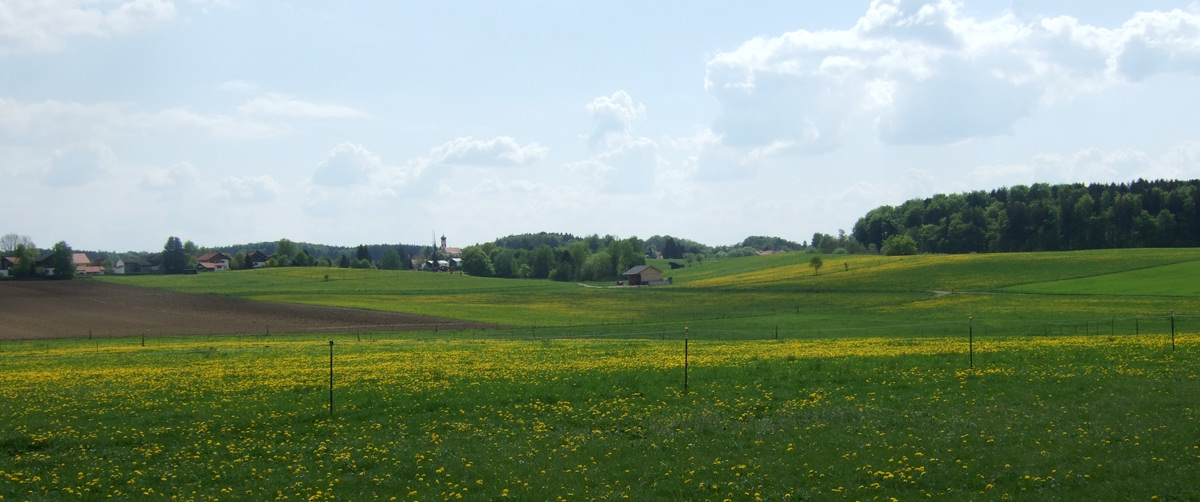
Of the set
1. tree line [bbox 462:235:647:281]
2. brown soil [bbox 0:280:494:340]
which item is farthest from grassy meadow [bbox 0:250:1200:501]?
tree line [bbox 462:235:647:281]

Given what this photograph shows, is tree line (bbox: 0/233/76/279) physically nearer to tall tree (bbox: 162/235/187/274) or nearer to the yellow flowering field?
tall tree (bbox: 162/235/187/274)

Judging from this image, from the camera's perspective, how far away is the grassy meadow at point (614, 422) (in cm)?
1507

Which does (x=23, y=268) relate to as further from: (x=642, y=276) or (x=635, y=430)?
(x=635, y=430)

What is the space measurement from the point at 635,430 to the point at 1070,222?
166 meters

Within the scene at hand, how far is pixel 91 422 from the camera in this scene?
2216 cm

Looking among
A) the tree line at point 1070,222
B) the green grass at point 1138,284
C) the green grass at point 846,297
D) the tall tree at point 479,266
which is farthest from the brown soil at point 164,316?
the tree line at point 1070,222

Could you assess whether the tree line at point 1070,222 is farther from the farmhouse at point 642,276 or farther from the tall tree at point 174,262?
the tall tree at point 174,262

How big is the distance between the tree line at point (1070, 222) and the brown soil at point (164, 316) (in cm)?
11525

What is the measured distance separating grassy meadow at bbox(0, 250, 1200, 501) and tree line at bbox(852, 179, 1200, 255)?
121m

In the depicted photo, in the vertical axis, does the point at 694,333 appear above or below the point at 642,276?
below

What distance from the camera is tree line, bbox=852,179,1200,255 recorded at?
147375 millimetres

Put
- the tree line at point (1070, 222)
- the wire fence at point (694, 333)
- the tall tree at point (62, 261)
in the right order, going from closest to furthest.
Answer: the wire fence at point (694, 333)
the tall tree at point (62, 261)
the tree line at point (1070, 222)

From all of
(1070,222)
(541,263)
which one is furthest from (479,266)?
(1070,222)

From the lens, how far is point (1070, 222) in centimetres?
15850
